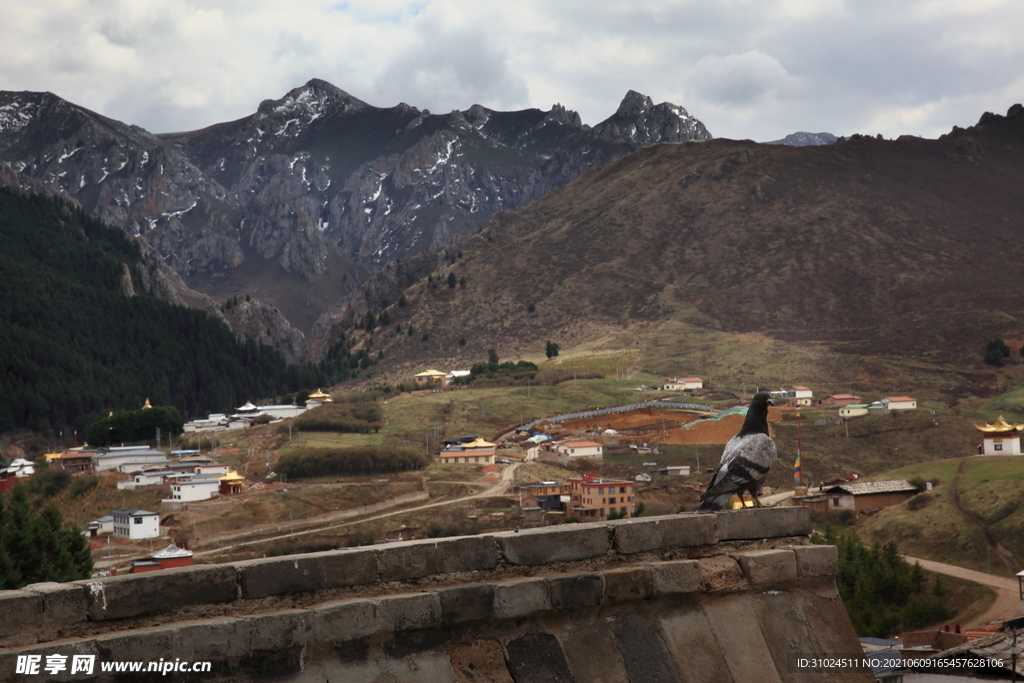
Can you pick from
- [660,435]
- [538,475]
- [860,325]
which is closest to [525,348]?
[860,325]

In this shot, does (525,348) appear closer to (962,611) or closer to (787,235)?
(787,235)

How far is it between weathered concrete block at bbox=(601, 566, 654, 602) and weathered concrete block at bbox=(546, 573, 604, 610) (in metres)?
0.07

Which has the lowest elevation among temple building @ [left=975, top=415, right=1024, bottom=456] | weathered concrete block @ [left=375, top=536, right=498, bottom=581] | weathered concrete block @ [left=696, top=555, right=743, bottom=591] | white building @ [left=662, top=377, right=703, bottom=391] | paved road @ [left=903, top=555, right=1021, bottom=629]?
paved road @ [left=903, top=555, right=1021, bottom=629]

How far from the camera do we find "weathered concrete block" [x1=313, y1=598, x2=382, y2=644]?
15.4 ft

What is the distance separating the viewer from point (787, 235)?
150 m

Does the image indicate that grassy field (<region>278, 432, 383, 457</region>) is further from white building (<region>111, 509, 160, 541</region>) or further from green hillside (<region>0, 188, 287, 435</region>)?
green hillside (<region>0, 188, 287, 435</region>)

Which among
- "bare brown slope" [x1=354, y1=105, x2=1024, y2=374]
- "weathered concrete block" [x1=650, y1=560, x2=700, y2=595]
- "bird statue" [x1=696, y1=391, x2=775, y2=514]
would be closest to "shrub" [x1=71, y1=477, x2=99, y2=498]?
"bird statue" [x1=696, y1=391, x2=775, y2=514]

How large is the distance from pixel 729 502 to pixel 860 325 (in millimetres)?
120772

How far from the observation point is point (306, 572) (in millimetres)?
4895

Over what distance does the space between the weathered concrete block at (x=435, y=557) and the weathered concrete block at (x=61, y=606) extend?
1.39m

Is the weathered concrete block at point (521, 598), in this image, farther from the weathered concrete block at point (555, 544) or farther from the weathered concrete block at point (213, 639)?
the weathered concrete block at point (213, 639)

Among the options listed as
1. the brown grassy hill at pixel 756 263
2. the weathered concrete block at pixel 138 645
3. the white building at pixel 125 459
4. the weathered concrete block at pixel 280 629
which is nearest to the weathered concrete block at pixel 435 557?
the weathered concrete block at pixel 280 629

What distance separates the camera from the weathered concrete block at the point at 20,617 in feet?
14.0

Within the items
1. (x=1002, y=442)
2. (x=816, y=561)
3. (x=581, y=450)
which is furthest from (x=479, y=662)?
(x=581, y=450)
